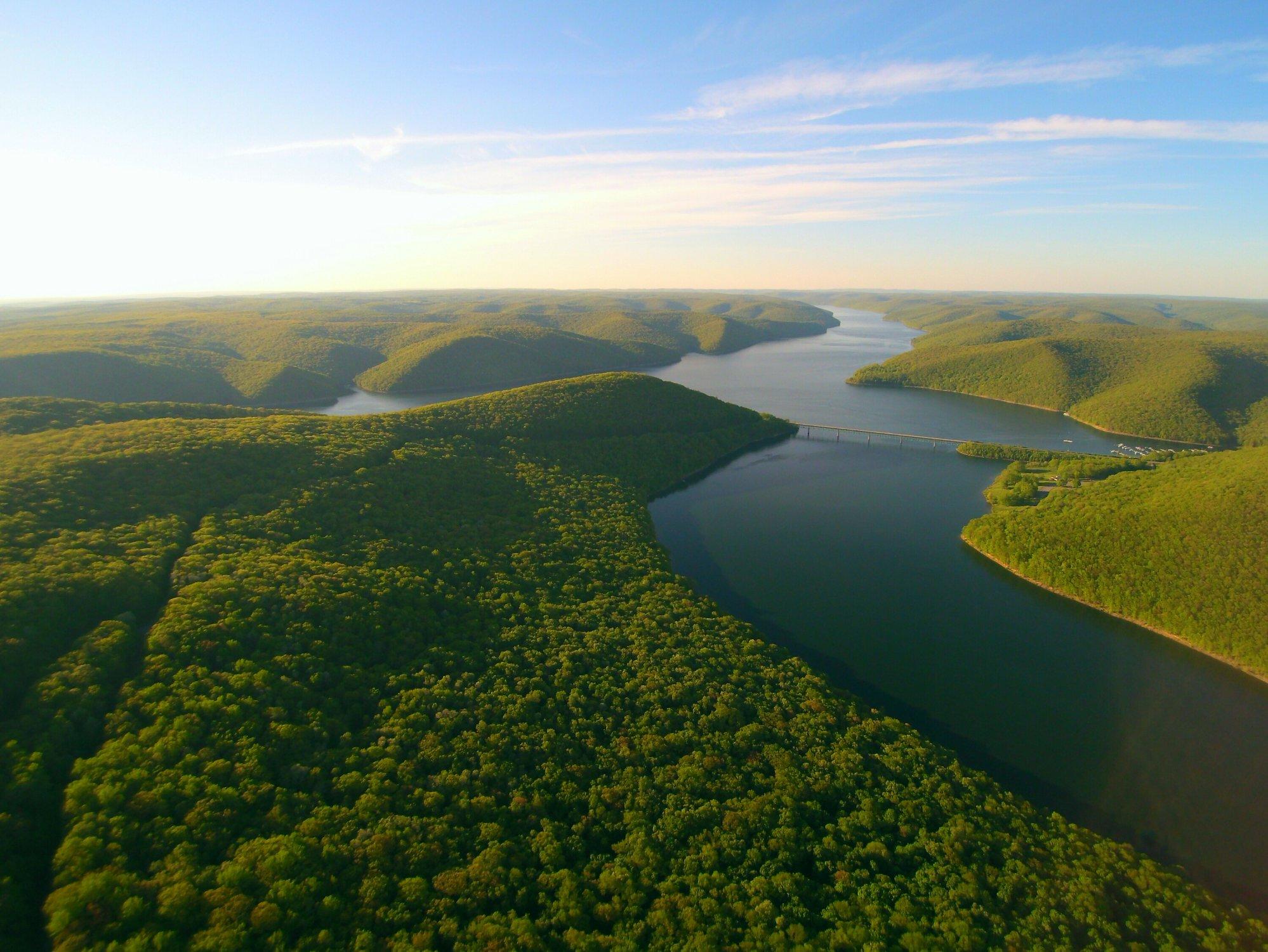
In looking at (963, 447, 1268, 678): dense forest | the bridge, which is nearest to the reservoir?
(963, 447, 1268, 678): dense forest

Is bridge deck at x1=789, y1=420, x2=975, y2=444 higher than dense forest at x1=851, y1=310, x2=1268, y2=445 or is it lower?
lower

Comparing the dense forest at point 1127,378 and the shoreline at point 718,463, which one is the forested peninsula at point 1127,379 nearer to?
the dense forest at point 1127,378

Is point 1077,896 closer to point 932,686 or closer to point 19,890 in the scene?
point 932,686

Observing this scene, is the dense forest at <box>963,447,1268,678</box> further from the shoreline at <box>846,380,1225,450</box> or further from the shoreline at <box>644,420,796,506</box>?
the shoreline at <box>846,380,1225,450</box>

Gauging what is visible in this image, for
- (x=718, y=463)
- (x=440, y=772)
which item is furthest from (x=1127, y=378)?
(x=440, y=772)

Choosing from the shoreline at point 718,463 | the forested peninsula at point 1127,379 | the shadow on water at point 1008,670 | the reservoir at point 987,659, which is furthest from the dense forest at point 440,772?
the forested peninsula at point 1127,379

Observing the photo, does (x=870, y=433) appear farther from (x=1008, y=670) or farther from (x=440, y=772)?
(x=440, y=772)

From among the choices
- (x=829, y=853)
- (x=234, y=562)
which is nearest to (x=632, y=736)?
(x=829, y=853)
